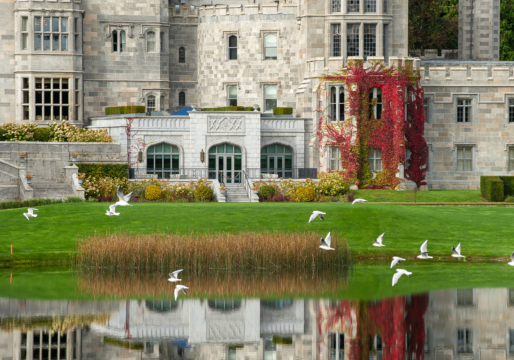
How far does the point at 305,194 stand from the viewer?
44.8 meters

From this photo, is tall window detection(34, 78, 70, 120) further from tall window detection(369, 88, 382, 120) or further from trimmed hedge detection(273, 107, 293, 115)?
tall window detection(369, 88, 382, 120)

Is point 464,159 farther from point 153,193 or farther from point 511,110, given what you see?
point 153,193

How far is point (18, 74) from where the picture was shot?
177 feet

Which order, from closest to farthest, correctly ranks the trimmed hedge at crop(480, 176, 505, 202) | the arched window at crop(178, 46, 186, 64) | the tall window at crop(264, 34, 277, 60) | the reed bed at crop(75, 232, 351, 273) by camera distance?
the reed bed at crop(75, 232, 351, 273) < the trimmed hedge at crop(480, 176, 505, 202) < the tall window at crop(264, 34, 277, 60) < the arched window at crop(178, 46, 186, 64)

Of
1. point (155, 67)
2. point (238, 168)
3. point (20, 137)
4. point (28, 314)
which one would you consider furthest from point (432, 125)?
point (28, 314)

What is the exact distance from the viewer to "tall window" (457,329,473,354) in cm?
1792

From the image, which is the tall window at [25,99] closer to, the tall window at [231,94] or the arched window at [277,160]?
the tall window at [231,94]

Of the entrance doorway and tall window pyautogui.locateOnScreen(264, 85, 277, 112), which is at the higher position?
tall window pyautogui.locateOnScreen(264, 85, 277, 112)

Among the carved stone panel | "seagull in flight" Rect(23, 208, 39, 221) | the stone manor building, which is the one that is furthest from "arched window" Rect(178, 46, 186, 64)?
"seagull in flight" Rect(23, 208, 39, 221)

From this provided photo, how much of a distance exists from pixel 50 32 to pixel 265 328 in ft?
126

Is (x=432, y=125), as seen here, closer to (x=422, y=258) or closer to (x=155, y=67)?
(x=155, y=67)

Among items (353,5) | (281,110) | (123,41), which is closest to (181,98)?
(123,41)

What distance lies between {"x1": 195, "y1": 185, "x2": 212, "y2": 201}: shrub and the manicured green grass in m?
7.92

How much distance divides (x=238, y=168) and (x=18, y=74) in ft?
49.5
